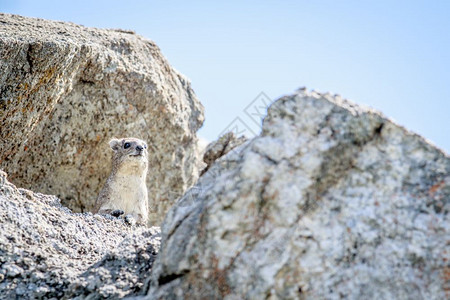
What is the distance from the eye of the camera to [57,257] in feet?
16.6

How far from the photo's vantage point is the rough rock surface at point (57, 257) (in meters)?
4.49

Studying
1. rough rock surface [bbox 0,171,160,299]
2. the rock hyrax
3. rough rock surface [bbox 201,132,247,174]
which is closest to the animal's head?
the rock hyrax

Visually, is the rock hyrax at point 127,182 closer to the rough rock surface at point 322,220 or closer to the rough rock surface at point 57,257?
the rough rock surface at point 57,257

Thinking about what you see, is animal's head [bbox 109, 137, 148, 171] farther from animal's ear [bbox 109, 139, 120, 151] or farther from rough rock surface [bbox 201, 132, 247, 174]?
rough rock surface [bbox 201, 132, 247, 174]

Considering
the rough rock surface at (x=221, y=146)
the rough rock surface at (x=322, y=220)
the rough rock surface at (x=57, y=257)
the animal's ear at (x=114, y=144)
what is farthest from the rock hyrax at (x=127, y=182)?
the rough rock surface at (x=322, y=220)

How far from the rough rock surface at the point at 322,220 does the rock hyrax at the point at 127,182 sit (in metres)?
7.01

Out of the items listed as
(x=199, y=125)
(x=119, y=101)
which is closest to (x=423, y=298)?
(x=119, y=101)

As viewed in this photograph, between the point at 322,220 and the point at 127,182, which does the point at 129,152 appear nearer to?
the point at 127,182

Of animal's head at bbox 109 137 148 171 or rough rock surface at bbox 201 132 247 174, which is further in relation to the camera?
rough rock surface at bbox 201 132 247 174

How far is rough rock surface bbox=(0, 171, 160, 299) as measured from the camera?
14.7 ft

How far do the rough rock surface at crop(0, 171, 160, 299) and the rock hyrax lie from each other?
15.4 ft

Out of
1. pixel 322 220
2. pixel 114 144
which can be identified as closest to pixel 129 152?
pixel 114 144

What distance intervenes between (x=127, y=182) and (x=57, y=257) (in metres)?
5.92

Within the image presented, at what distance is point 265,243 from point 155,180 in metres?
9.38
